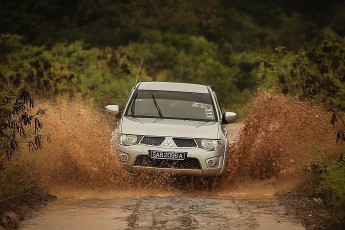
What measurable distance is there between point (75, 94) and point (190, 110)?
8858 millimetres

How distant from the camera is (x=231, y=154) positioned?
13812mm

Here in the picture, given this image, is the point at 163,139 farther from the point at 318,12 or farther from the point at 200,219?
the point at 318,12

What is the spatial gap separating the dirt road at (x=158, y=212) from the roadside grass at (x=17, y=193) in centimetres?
18

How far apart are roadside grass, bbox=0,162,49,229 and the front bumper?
4.24 ft

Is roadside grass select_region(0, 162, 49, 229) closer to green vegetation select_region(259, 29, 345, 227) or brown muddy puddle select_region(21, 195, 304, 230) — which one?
brown muddy puddle select_region(21, 195, 304, 230)

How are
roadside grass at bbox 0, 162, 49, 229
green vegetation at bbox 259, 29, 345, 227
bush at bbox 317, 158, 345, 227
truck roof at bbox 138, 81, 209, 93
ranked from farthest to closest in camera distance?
green vegetation at bbox 259, 29, 345, 227
truck roof at bbox 138, 81, 209, 93
roadside grass at bbox 0, 162, 49, 229
bush at bbox 317, 158, 345, 227

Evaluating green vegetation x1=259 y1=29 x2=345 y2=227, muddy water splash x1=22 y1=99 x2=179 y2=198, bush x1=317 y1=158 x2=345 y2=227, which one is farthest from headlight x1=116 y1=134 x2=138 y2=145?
green vegetation x1=259 y1=29 x2=345 y2=227

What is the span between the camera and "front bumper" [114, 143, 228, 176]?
11.9 m

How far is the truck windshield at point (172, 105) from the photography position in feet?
42.9

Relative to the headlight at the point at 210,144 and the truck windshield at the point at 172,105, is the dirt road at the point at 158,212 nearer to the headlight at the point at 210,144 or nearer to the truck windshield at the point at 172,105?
the headlight at the point at 210,144

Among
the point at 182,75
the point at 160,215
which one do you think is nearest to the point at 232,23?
the point at 182,75

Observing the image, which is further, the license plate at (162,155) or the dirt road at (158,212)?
the license plate at (162,155)

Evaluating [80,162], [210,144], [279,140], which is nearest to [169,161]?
[210,144]

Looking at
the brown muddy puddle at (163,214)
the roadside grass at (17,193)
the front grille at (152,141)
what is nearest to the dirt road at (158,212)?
the brown muddy puddle at (163,214)
